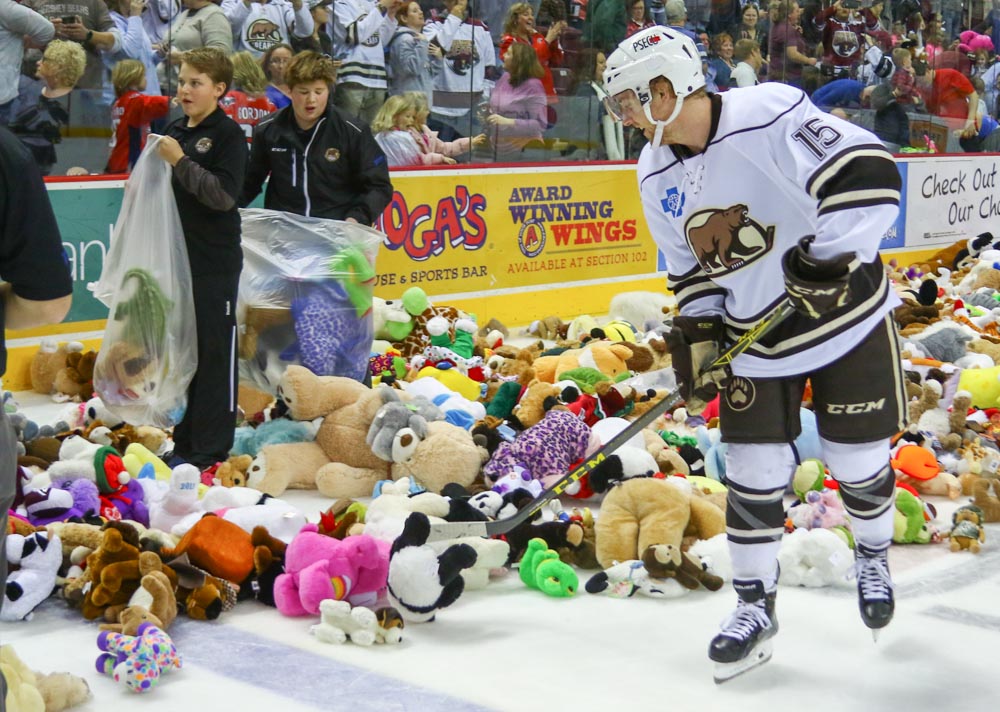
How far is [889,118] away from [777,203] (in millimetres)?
9353

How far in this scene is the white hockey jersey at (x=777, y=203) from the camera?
8.91 ft

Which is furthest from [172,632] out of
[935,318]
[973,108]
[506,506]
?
[973,108]

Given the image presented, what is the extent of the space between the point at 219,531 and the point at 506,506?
87cm

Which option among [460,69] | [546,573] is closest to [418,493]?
[546,573]

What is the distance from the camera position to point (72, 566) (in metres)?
3.34

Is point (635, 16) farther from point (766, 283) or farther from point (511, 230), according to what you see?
point (766, 283)

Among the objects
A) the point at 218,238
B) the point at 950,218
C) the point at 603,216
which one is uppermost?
the point at 218,238

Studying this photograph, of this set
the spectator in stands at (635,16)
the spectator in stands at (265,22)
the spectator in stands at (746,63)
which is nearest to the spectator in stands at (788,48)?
the spectator in stands at (746,63)

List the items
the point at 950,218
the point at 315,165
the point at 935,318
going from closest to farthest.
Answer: the point at 315,165, the point at 935,318, the point at 950,218

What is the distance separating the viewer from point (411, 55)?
7.58 meters

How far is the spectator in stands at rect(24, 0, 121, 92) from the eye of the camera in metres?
5.84

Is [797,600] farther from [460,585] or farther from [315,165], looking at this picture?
[315,165]

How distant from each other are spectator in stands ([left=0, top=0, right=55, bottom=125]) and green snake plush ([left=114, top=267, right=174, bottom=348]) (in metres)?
1.79

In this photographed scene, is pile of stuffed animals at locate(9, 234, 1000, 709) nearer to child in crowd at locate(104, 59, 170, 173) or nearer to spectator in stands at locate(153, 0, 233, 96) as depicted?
child in crowd at locate(104, 59, 170, 173)
